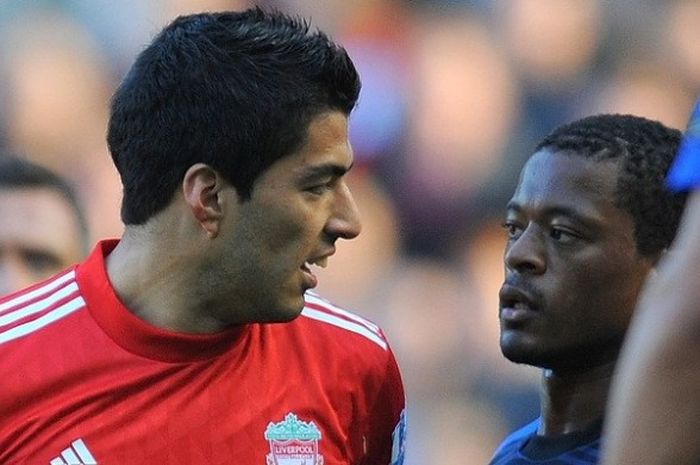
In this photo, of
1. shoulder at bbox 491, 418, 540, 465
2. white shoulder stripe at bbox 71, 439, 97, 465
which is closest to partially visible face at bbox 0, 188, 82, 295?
white shoulder stripe at bbox 71, 439, 97, 465

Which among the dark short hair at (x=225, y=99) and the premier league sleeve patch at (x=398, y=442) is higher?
the dark short hair at (x=225, y=99)

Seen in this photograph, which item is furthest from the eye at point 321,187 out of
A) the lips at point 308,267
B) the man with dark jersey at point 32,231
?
the man with dark jersey at point 32,231

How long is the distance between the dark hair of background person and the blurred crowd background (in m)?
2.22

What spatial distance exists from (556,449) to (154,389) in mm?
677

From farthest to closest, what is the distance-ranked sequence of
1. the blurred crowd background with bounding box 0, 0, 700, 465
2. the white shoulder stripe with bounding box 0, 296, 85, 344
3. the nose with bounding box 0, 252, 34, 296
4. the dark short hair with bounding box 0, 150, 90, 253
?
the blurred crowd background with bounding box 0, 0, 700, 465 < the dark short hair with bounding box 0, 150, 90, 253 < the nose with bounding box 0, 252, 34, 296 < the white shoulder stripe with bounding box 0, 296, 85, 344

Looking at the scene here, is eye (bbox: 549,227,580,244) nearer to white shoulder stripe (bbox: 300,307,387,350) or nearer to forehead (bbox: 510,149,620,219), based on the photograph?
forehead (bbox: 510,149,620,219)

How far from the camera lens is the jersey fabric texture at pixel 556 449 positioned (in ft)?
6.77

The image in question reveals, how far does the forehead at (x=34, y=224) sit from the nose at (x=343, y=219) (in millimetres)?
1718

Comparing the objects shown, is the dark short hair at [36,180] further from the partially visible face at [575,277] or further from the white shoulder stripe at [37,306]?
the partially visible face at [575,277]

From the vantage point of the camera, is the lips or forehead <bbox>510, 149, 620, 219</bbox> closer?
forehead <bbox>510, 149, 620, 219</bbox>

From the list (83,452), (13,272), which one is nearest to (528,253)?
(83,452)

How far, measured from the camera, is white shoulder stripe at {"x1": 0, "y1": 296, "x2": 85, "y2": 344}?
219cm

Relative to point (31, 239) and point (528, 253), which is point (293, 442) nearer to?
point (528, 253)

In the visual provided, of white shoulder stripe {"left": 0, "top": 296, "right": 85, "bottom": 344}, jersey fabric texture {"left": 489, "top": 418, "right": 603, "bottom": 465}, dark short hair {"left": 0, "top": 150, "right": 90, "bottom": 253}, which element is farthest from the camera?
dark short hair {"left": 0, "top": 150, "right": 90, "bottom": 253}
